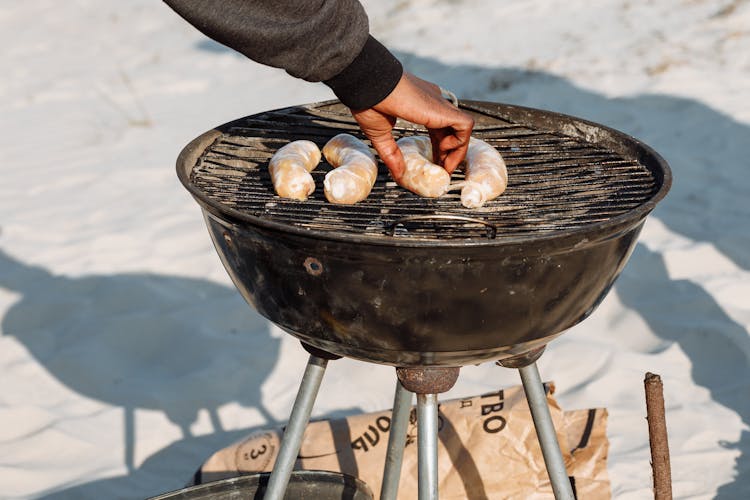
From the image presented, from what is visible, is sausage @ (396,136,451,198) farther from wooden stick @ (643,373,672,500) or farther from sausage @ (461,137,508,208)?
wooden stick @ (643,373,672,500)

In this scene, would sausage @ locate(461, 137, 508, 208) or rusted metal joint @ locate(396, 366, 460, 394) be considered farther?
sausage @ locate(461, 137, 508, 208)

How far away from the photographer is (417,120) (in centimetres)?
178

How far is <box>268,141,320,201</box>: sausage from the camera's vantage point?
1893 millimetres

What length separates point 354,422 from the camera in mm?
2531

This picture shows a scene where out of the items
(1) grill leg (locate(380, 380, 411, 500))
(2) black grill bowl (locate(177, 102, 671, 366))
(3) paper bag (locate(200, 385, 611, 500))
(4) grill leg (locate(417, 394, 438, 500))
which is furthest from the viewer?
(3) paper bag (locate(200, 385, 611, 500))

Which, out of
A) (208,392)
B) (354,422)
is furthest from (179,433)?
(354,422)

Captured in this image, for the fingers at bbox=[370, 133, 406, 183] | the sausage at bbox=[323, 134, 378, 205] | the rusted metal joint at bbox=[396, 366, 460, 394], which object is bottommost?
the rusted metal joint at bbox=[396, 366, 460, 394]

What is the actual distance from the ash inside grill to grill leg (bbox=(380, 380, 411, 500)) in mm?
519

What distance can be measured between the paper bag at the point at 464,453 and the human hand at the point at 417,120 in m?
0.87

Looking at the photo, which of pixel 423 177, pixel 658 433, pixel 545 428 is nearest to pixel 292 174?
pixel 423 177

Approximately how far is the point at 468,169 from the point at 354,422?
933 millimetres

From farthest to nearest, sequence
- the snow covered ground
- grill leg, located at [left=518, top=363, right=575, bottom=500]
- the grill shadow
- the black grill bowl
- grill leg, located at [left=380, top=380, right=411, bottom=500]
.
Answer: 1. the grill shadow
2. the snow covered ground
3. grill leg, located at [left=380, top=380, right=411, bottom=500]
4. grill leg, located at [left=518, top=363, right=575, bottom=500]
5. the black grill bowl

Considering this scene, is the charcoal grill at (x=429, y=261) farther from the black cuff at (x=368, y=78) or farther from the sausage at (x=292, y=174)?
the black cuff at (x=368, y=78)

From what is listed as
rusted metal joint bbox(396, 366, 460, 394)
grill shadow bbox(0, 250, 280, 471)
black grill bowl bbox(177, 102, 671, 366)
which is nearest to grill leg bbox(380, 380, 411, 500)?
rusted metal joint bbox(396, 366, 460, 394)
